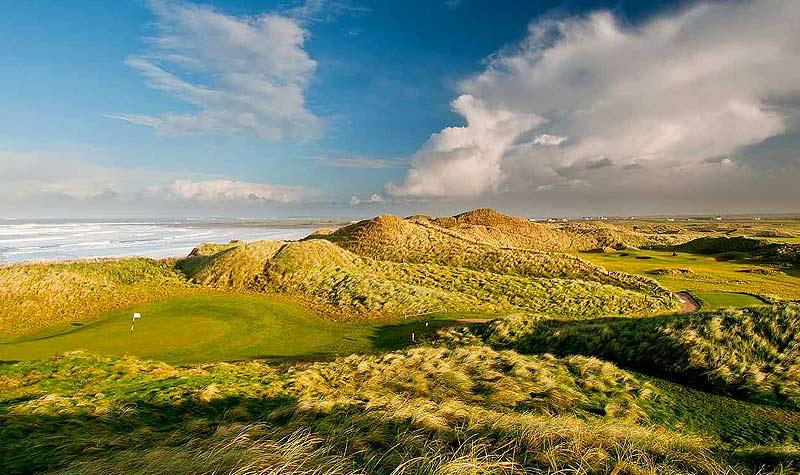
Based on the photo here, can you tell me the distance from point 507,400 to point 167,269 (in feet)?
98.6

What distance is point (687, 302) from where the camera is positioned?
25203 millimetres

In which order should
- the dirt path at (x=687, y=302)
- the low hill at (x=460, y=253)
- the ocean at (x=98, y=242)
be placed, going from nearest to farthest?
the dirt path at (x=687, y=302), the low hill at (x=460, y=253), the ocean at (x=98, y=242)

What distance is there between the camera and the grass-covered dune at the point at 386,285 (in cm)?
2428

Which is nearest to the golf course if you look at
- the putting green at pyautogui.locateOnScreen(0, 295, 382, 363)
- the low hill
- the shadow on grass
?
the shadow on grass

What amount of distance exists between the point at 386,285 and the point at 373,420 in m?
20.8

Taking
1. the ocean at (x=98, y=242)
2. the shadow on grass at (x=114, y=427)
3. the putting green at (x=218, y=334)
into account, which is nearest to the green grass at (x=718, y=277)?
the putting green at (x=218, y=334)

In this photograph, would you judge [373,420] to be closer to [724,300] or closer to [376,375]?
[376,375]

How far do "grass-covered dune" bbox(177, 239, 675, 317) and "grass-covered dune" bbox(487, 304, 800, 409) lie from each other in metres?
9.84

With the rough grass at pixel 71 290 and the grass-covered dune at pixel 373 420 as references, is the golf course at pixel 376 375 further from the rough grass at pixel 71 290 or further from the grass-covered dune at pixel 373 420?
the rough grass at pixel 71 290

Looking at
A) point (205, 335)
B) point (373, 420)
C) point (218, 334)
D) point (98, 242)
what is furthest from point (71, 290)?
point (98, 242)

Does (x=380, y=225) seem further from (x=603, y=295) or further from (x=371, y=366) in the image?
(x=371, y=366)

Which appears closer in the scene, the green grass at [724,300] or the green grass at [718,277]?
the green grass at [724,300]

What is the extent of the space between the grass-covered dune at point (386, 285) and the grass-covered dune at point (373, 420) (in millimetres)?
11990

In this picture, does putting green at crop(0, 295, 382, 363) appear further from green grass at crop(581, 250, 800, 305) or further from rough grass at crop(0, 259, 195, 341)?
green grass at crop(581, 250, 800, 305)
